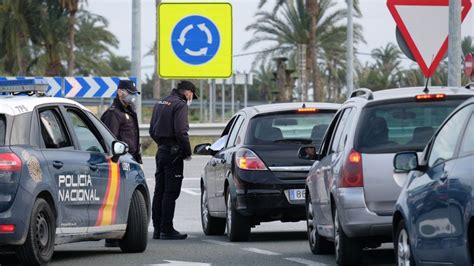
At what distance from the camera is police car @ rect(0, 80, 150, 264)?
41.3 ft

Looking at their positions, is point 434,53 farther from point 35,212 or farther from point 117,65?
point 117,65

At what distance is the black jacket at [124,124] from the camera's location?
59.2 ft

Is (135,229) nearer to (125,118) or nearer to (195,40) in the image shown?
(125,118)

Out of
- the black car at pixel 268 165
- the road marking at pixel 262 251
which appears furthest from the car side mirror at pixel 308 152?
the black car at pixel 268 165

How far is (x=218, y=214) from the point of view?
18328 mm

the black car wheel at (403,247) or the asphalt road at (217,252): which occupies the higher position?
the black car wheel at (403,247)

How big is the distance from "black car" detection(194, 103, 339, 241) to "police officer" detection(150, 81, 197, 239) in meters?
0.67

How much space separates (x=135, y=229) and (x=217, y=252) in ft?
2.85

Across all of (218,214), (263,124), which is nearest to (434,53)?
(263,124)

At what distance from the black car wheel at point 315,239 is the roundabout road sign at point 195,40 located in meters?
19.0

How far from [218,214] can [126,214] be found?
10.4 feet

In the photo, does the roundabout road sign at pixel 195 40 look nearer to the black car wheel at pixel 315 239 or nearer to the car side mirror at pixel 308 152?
the black car wheel at pixel 315 239

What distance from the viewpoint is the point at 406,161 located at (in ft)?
34.8

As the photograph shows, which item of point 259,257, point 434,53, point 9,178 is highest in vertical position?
point 434,53
